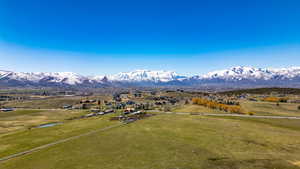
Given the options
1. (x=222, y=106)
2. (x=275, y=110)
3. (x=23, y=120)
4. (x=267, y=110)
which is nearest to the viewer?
(x=23, y=120)

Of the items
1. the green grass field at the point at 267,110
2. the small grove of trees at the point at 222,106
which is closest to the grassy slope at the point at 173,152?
the green grass field at the point at 267,110

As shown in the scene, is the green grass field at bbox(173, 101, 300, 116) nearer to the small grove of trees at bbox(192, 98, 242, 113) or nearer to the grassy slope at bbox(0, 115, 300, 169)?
the small grove of trees at bbox(192, 98, 242, 113)

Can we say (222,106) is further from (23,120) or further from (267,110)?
(23,120)

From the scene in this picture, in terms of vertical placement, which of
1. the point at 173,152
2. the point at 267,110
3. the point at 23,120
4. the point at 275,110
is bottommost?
the point at 23,120

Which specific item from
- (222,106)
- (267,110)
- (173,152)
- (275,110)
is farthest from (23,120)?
(275,110)

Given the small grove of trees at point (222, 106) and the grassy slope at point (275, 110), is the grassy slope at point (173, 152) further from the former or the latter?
the small grove of trees at point (222, 106)

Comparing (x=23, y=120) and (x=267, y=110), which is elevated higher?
(x=267, y=110)

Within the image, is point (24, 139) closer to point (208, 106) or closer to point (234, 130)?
point (234, 130)

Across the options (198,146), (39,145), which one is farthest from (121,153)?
(39,145)

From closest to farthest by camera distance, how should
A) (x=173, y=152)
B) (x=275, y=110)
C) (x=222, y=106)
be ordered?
1. (x=173, y=152)
2. (x=275, y=110)
3. (x=222, y=106)

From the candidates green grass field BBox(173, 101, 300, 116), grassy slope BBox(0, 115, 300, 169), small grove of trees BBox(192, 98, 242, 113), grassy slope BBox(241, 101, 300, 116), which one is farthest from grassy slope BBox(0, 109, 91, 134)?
grassy slope BBox(241, 101, 300, 116)
